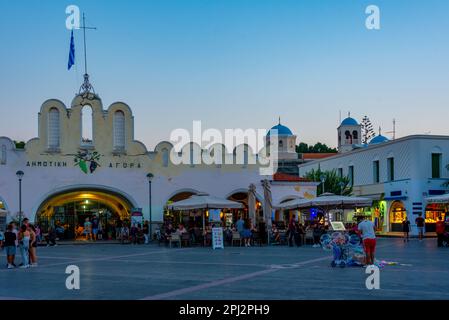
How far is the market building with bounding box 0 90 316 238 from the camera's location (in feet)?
113

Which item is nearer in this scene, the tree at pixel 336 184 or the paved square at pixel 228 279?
the paved square at pixel 228 279

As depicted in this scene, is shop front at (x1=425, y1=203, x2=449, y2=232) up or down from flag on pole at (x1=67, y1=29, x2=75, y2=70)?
down

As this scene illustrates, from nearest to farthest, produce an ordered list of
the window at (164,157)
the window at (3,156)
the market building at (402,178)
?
the window at (3,156) → the window at (164,157) → the market building at (402,178)

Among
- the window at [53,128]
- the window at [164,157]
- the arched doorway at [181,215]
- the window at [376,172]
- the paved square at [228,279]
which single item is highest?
the window at [53,128]

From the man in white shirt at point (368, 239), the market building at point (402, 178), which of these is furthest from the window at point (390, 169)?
the man in white shirt at point (368, 239)

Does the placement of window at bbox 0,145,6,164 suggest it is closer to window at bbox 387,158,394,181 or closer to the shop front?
window at bbox 387,158,394,181

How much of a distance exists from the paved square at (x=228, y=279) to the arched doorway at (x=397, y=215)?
2296 cm

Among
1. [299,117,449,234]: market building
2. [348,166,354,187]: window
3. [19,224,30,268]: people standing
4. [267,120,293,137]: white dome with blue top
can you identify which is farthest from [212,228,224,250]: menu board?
[267,120,293,137]: white dome with blue top

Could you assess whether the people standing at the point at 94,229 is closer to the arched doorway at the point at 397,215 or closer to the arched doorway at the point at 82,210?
the arched doorway at the point at 82,210

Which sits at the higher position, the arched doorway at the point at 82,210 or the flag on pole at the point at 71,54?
the flag on pole at the point at 71,54

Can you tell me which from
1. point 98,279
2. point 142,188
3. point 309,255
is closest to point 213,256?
point 309,255

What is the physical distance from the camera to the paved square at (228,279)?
12.5 metres

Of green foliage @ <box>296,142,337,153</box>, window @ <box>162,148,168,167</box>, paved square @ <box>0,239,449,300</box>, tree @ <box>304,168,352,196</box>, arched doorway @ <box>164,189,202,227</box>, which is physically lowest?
paved square @ <box>0,239,449,300</box>

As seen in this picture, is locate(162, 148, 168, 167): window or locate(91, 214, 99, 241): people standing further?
locate(91, 214, 99, 241): people standing
